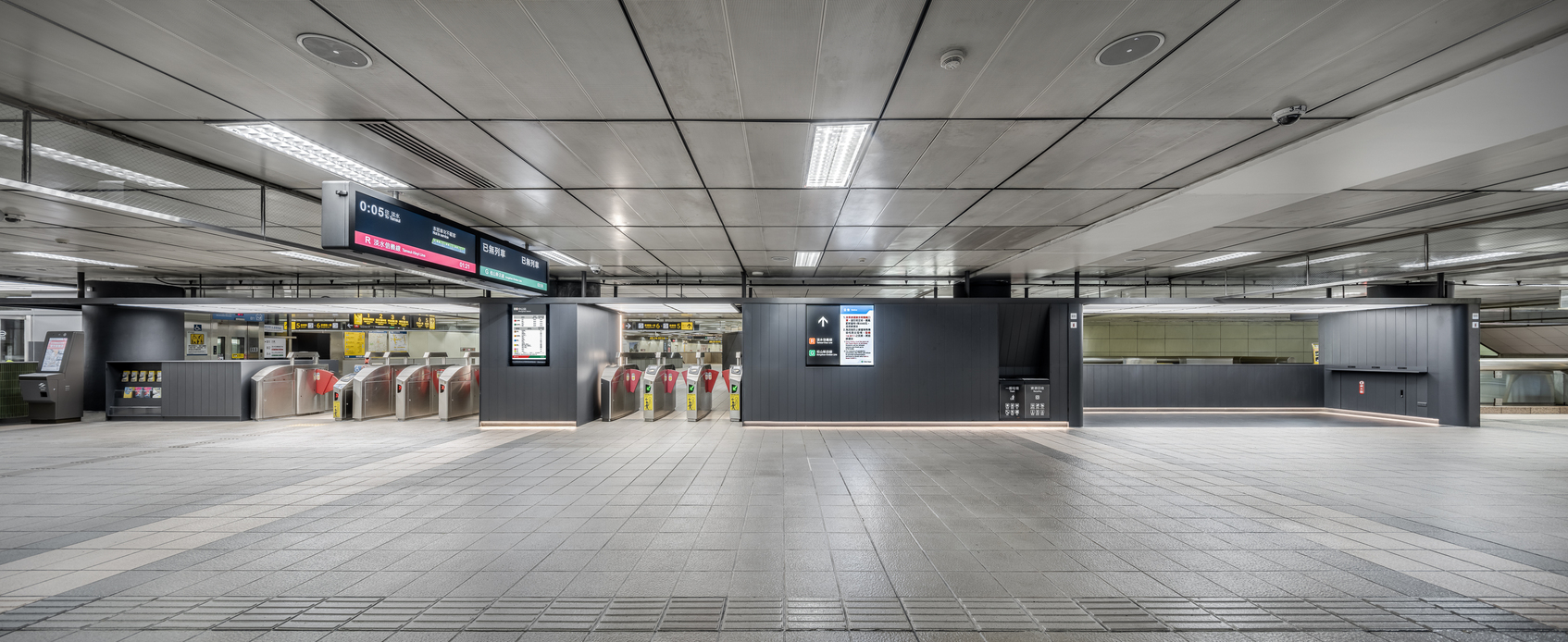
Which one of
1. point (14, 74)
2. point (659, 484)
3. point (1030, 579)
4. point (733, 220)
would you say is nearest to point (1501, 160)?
point (1030, 579)

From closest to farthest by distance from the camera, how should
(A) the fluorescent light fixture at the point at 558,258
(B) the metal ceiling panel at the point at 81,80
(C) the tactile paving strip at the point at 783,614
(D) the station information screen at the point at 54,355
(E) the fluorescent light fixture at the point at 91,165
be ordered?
(B) the metal ceiling panel at the point at 81,80
(C) the tactile paving strip at the point at 783,614
(E) the fluorescent light fixture at the point at 91,165
(A) the fluorescent light fixture at the point at 558,258
(D) the station information screen at the point at 54,355

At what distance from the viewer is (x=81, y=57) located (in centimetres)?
299

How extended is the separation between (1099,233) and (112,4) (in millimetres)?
8712

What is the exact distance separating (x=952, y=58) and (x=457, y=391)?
42.0ft

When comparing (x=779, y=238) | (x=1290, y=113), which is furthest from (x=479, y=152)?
(x=1290, y=113)

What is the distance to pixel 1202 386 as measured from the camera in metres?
13.6

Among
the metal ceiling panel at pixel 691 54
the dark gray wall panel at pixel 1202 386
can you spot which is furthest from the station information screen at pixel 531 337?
the dark gray wall panel at pixel 1202 386

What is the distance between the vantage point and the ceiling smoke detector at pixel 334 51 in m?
2.85

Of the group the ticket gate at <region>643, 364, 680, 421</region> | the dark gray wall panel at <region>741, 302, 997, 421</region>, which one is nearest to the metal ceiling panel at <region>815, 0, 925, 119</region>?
the dark gray wall panel at <region>741, 302, 997, 421</region>

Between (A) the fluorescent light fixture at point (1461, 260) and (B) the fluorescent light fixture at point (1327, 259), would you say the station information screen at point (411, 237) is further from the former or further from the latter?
(A) the fluorescent light fixture at point (1461, 260)

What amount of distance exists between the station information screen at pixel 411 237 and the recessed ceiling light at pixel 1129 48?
5772 mm

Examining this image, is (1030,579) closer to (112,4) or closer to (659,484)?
(659,484)

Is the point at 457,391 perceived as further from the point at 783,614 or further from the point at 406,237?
the point at 783,614

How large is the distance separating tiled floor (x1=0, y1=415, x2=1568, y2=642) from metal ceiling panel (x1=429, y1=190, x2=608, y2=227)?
309 centimetres
